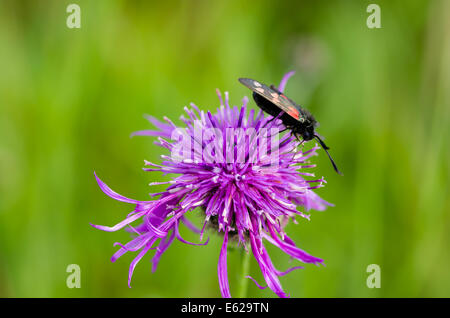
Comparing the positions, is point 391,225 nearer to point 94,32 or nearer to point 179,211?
point 179,211

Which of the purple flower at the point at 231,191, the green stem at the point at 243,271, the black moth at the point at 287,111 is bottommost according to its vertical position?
the green stem at the point at 243,271

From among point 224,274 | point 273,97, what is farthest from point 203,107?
point 224,274

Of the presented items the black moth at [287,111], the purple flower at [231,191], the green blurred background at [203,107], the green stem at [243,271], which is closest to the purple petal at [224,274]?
the purple flower at [231,191]

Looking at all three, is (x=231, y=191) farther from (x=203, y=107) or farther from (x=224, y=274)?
(x=203, y=107)

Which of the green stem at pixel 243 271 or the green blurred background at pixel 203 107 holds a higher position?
the green blurred background at pixel 203 107

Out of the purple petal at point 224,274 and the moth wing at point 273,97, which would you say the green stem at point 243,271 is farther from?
the moth wing at point 273,97

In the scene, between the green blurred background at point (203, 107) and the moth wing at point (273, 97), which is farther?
the green blurred background at point (203, 107)

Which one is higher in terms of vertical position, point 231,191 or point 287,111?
point 287,111

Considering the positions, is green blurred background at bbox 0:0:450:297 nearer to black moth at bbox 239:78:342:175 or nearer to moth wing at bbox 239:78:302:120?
black moth at bbox 239:78:342:175
